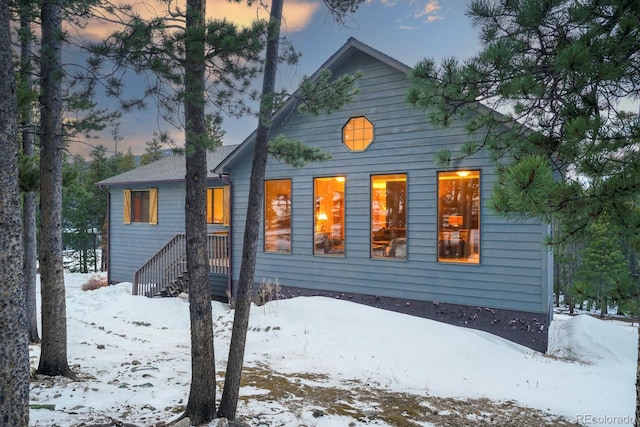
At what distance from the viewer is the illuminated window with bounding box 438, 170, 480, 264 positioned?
777 cm

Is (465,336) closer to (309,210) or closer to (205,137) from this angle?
(309,210)

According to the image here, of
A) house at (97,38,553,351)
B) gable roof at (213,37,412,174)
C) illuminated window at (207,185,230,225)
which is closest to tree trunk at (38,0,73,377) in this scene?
house at (97,38,553,351)

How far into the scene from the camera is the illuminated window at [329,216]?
930 cm

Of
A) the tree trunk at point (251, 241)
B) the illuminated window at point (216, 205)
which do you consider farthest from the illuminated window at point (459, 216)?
the illuminated window at point (216, 205)

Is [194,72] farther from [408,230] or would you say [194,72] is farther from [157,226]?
[157,226]

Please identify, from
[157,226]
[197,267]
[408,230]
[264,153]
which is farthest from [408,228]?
[157,226]

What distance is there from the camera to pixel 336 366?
243 inches

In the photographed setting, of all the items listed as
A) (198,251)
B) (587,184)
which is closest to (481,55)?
(587,184)

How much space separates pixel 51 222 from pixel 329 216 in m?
5.79

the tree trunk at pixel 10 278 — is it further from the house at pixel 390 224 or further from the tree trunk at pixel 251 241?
the house at pixel 390 224

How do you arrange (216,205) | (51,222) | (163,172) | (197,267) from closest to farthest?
(197,267) → (51,222) → (216,205) → (163,172)

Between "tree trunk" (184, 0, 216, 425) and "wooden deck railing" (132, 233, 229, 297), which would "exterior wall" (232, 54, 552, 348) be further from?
"tree trunk" (184, 0, 216, 425)

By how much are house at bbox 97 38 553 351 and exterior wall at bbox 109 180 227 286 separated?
113 inches

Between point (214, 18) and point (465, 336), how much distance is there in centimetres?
612
